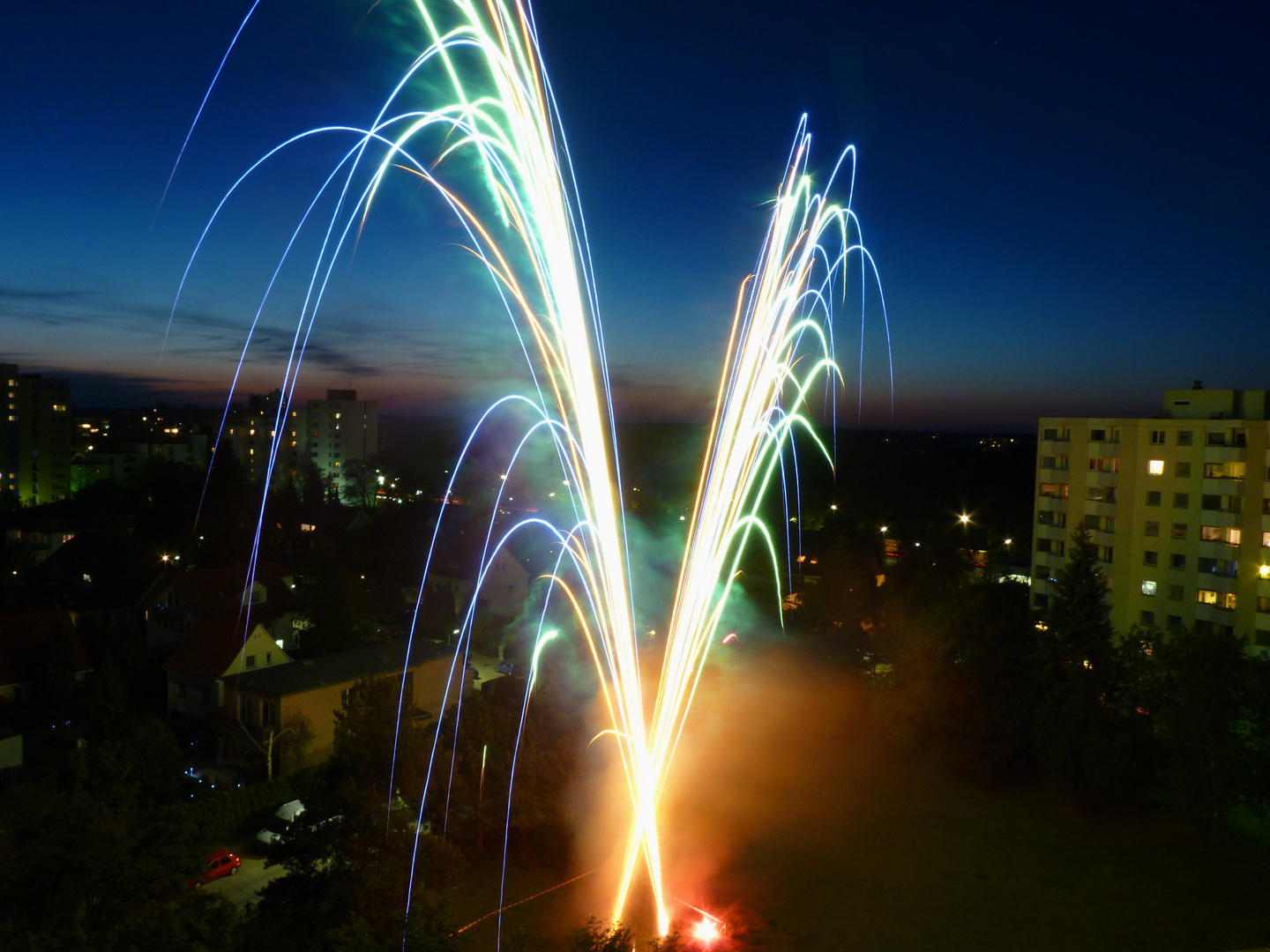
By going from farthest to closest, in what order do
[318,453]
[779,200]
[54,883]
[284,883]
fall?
1. [318,453]
2. [779,200]
3. [284,883]
4. [54,883]

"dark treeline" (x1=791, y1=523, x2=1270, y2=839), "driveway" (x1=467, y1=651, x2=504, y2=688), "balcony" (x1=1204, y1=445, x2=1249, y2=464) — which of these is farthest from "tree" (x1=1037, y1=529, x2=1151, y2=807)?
"driveway" (x1=467, y1=651, x2=504, y2=688)

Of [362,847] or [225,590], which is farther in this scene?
[225,590]

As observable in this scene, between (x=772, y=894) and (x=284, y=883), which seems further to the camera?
(x=772, y=894)

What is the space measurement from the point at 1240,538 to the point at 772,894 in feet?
64.4

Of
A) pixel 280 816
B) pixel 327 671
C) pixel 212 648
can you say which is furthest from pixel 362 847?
pixel 212 648

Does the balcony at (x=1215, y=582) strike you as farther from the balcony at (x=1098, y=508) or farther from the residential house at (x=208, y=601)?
the residential house at (x=208, y=601)

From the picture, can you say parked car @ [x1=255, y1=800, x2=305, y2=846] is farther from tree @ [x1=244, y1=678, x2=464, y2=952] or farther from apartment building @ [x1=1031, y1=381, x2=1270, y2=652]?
apartment building @ [x1=1031, y1=381, x2=1270, y2=652]

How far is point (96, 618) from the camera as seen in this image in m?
22.4

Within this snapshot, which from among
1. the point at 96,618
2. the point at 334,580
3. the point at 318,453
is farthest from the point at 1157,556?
the point at 318,453

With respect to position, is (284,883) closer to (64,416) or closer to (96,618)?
(96,618)

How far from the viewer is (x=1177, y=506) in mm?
24250

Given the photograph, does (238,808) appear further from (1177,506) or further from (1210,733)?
(1177,506)

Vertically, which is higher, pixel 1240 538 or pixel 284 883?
pixel 1240 538

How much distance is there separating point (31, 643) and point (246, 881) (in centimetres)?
1364
